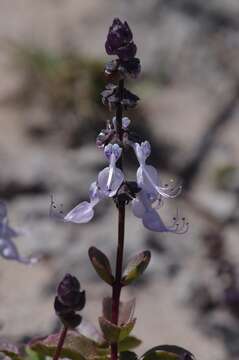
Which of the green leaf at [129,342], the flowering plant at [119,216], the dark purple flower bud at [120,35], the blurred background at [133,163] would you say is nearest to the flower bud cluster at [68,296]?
the flowering plant at [119,216]

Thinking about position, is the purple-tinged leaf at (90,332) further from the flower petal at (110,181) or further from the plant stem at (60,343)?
the flower petal at (110,181)

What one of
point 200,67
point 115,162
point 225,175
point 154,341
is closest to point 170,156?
point 225,175

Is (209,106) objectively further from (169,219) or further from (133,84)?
(169,219)

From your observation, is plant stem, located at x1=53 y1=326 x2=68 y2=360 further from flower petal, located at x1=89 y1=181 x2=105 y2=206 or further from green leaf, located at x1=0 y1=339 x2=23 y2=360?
flower petal, located at x1=89 y1=181 x2=105 y2=206

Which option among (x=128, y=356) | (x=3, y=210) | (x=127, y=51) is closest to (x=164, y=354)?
(x=128, y=356)

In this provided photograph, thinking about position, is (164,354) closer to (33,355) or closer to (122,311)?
(122,311)

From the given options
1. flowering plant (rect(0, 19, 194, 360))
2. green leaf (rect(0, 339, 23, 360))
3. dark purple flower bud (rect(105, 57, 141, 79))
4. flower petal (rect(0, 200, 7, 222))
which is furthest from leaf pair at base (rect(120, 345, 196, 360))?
dark purple flower bud (rect(105, 57, 141, 79))
